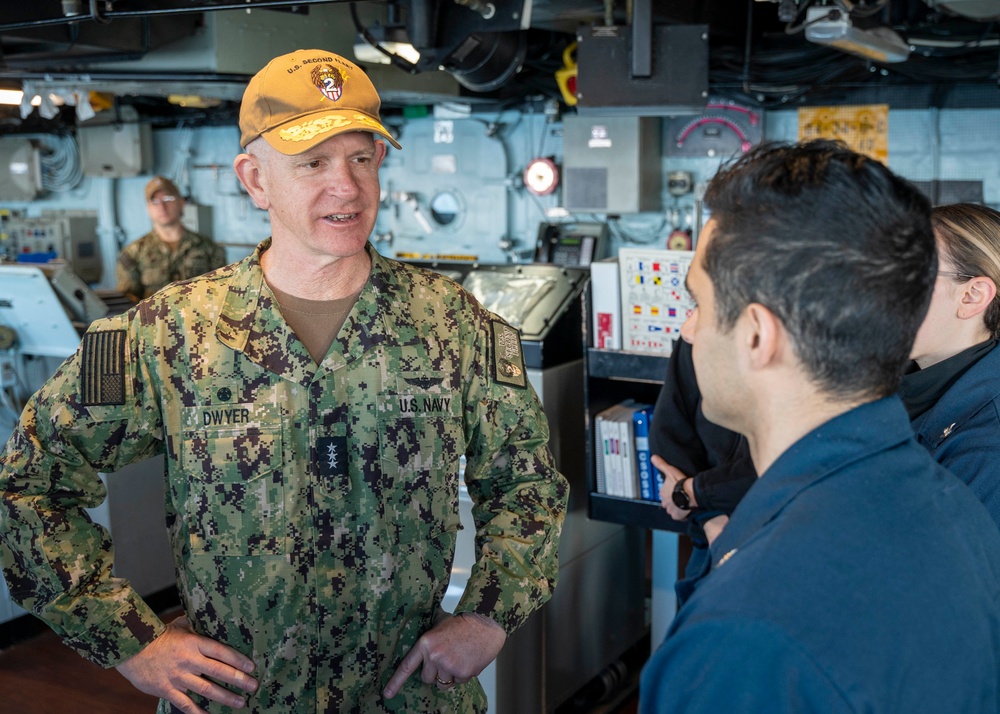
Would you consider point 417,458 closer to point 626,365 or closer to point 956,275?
point 956,275

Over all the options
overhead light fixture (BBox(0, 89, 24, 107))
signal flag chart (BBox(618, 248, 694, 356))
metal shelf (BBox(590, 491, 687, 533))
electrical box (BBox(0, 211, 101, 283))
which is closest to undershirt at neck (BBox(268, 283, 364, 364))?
signal flag chart (BBox(618, 248, 694, 356))

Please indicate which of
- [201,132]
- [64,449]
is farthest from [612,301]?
[201,132]

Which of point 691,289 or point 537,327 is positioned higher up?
point 691,289

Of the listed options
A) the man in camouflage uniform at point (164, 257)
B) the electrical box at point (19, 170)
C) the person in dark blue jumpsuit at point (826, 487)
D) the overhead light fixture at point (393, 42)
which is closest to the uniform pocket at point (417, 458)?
the person in dark blue jumpsuit at point (826, 487)

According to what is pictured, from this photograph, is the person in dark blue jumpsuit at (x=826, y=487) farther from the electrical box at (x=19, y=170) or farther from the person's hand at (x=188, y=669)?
the electrical box at (x=19, y=170)

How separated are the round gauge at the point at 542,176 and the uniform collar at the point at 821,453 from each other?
485cm

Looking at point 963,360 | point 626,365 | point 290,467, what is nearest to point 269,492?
point 290,467

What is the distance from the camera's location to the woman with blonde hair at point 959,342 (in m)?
1.62

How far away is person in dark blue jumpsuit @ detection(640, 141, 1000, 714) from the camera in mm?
796

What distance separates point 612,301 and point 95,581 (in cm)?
173

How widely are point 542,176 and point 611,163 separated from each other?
23.9 inches

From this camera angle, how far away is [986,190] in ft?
15.2

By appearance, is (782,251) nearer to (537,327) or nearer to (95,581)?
(95,581)

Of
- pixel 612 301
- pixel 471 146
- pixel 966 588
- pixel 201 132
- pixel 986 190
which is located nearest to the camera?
pixel 966 588
